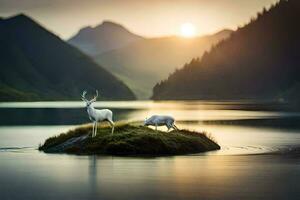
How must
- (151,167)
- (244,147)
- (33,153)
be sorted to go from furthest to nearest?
1. (244,147)
2. (33,153)
3. (151,167)

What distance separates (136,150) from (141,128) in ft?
9.53

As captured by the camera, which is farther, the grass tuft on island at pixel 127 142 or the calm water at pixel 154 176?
the grass tuft on island at pixel 127 142

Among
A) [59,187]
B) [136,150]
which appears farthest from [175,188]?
[136,150]

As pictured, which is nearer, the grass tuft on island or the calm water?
the calm water

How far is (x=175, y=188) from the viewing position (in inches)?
959

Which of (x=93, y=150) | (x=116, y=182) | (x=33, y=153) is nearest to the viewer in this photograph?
(x=116, y=182)

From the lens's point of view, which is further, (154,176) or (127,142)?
(127,142)

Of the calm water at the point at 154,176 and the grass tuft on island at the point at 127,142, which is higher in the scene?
the grass tuft on island at the point at 127,142

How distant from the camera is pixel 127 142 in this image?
37594 millimetres

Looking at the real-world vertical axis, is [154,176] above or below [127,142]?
below

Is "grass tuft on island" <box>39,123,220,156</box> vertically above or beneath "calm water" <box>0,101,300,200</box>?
above

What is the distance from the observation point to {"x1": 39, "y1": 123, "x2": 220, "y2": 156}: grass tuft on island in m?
37.3

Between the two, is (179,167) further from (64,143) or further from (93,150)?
(64,143)

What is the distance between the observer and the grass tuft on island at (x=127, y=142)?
37.3 metres
